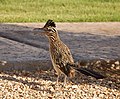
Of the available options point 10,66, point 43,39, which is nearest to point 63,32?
point 43,39

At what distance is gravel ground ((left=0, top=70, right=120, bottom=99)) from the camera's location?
22.1 ft

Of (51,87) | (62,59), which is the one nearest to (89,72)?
(62,59)

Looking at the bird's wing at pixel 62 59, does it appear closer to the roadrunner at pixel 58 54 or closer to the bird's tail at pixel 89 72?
the roadrunner at pixel 58 54

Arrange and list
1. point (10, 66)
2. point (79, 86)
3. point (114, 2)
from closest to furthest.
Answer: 1. point (79, 86)
2. point (10, 66)
3. point (114, 2)

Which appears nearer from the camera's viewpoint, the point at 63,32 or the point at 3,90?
the point at 3,90

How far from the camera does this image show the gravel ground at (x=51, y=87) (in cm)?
675

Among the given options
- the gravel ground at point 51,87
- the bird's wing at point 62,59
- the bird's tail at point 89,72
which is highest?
the bird's wing at point 62,59

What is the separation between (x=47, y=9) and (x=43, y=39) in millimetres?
6075

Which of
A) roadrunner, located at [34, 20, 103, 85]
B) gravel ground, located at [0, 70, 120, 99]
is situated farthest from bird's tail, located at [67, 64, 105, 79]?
gravel ground, located at [0, 70, 120, 99]

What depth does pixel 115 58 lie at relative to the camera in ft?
29.8

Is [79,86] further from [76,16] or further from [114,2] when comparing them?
[114,2]

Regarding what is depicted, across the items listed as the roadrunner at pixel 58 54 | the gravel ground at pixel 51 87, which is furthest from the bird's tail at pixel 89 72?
the gravel ground at pixel 51 87

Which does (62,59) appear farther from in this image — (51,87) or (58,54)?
(51,87)

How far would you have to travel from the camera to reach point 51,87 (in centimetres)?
708
